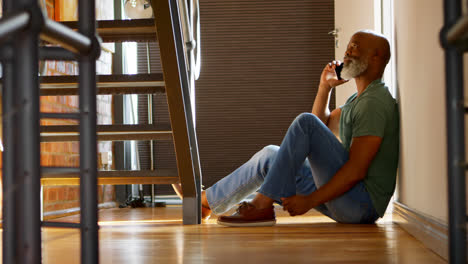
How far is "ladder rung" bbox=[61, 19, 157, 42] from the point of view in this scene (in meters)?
2.42

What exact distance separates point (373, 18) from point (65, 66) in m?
1.91

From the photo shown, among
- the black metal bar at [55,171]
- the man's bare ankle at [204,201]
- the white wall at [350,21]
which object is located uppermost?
the white wall at [350,21]

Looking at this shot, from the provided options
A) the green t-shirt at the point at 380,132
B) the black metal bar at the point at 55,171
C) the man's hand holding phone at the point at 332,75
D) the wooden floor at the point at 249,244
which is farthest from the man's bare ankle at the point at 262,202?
the black metal bar at the point at 55,171

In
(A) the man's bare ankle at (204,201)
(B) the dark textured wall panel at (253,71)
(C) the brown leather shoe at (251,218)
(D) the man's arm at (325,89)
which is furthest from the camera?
(B) the dark textured wall panel at (253,71)

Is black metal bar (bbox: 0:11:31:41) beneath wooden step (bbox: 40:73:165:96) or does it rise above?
beneath

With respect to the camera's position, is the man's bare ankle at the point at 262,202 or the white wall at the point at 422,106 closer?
the white wall at the point at 422,106

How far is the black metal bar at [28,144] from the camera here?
614mm

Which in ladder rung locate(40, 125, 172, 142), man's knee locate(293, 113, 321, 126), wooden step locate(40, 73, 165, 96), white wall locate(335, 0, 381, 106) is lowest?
ladder rung locate(40, 125, 172, 142)

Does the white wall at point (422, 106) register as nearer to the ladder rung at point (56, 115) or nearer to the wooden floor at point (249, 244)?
the wooden floor at point (249, 244)

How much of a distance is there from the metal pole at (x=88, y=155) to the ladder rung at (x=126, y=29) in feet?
5.36

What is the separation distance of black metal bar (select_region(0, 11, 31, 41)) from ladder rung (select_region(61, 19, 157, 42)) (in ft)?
6.14

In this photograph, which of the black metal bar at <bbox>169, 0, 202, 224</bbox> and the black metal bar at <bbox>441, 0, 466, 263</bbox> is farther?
the black metal bar at <bbox>169, 0, 202, 224</bbox>

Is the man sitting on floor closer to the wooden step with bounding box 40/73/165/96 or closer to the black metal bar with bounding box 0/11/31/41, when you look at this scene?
the wooden step with bounding box 40/73/165/96

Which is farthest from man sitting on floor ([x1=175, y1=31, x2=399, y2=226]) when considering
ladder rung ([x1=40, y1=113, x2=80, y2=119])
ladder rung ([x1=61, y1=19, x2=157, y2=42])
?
ladder rung ([x1=40, y1=113, x2=80, y2=119])
